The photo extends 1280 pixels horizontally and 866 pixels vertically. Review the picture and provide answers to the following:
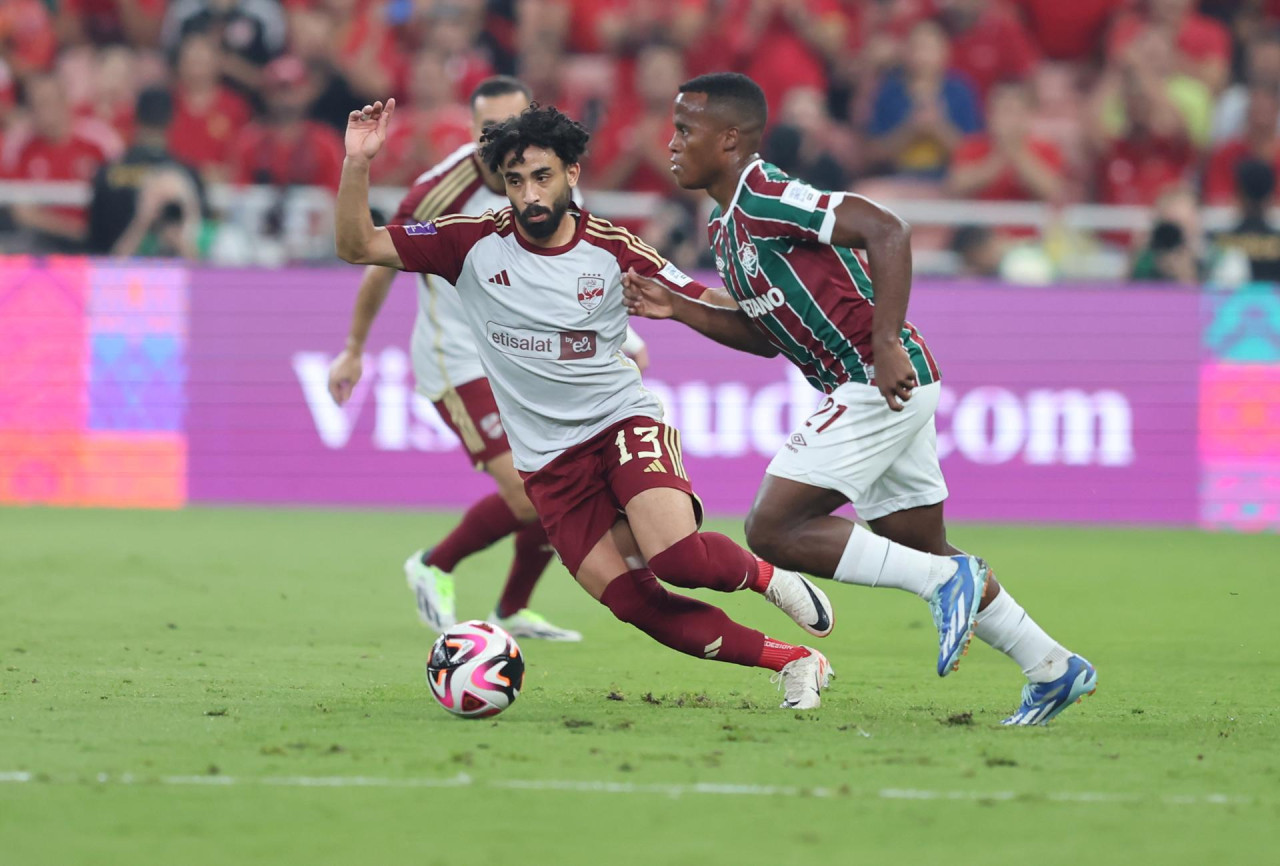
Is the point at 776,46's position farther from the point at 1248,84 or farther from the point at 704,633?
the point at 704,633

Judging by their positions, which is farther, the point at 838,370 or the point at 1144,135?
the point at 1144,135

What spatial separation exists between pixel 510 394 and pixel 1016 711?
2.23 meters

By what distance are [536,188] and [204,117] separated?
10895 millimetres

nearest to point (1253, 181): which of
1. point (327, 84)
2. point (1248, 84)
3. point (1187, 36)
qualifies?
point (1248, 84)

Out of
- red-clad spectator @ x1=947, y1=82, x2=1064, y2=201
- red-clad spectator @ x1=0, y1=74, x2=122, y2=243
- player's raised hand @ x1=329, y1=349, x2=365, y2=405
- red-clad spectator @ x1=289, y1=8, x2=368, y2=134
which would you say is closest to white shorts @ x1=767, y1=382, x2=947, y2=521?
player's raised hand @ x1=329, y1=349, x2=365, y2=405

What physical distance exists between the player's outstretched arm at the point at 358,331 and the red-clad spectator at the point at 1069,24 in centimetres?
1096

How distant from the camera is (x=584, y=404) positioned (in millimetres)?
6770

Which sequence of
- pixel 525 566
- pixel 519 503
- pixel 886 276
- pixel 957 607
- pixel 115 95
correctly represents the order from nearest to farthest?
1. pixel 957 607
2. pixel 886 276
3. pixel 519 503
4. pixel 525 566
5. pixel 115 95

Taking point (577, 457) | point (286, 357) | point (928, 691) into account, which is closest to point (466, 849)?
point (577, 457)

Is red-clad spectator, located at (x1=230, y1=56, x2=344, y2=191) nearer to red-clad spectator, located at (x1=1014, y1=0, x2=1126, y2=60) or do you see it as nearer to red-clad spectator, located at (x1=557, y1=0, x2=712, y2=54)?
red-clad spectator, located at (x1=557, y1=0, x2=712, y2=54)

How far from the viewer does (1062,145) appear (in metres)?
16.7

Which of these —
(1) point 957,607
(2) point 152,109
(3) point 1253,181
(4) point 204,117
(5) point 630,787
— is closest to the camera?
(5) point 630,787

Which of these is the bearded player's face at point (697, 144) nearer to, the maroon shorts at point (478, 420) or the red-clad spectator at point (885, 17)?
the maroon shorts at point (478, 420)

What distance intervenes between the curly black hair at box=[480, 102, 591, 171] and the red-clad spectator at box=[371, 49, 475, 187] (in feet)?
26.6
